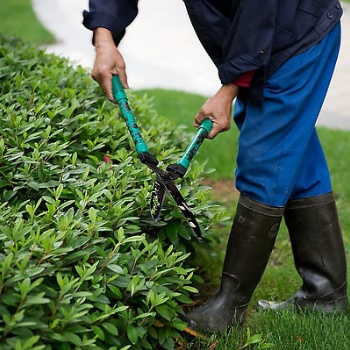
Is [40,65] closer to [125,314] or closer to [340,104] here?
[125,314]

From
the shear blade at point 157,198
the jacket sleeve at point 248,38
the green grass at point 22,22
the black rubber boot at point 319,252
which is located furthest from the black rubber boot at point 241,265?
the green grass at point 22,22

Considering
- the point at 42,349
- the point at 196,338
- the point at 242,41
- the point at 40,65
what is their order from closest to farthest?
1. the point at 42,349
2. the point at 242,41
3. the point at 196,338
4. the point at 40,65

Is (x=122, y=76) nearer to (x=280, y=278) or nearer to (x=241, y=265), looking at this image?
(x=241, y=265)

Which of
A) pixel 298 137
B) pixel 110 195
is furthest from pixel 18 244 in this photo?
pixel 298 137

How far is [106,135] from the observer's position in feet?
11.9

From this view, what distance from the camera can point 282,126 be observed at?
2.95 metres

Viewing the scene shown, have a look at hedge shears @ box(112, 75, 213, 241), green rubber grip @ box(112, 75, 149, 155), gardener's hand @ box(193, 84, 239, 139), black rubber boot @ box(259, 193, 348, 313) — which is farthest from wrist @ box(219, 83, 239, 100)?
black rubber boot @ box(259, 193, 348, 313)

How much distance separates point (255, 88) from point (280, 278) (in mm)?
1247

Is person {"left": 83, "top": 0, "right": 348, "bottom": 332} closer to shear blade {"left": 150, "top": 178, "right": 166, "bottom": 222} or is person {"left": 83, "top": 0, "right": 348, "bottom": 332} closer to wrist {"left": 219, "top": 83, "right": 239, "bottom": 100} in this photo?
wrist {"left": 219, "top": 83, "right": 239, "bottom": 100}

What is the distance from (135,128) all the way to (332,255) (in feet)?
3.46

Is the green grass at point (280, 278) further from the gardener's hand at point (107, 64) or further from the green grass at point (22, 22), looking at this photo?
the green grass at point (22, 22)

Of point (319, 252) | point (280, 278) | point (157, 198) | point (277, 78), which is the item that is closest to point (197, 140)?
point (157, 198)

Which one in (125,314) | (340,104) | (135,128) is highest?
(135,128)

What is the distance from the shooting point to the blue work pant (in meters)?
2.95
